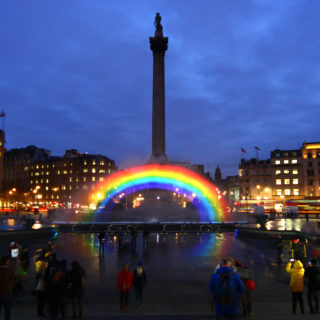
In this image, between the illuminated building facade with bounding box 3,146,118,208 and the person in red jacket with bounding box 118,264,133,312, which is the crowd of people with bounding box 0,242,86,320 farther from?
the illuminated building facade with bounding box 3,146,118,208

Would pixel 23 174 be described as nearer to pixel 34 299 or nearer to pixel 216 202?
pixel 216 202

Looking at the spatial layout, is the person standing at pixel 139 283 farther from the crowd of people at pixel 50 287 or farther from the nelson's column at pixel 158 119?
the nelson's column at pixel 158 119

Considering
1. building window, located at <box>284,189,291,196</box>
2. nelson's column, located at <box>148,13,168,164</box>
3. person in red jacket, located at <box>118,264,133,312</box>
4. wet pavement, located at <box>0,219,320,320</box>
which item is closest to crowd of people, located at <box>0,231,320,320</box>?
person in red jacket, located at <box>118,264,133,312</box>

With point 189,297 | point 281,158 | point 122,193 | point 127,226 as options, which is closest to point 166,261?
point 189,297

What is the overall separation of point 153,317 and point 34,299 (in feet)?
16.2

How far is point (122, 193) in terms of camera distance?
3351 inches

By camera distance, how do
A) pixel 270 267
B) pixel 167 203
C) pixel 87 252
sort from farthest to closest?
pixel 167 203 → pixel 87 252 → pixel 270 267

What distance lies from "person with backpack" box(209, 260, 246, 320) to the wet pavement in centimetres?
257

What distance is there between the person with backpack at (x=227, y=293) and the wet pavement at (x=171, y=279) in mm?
2575

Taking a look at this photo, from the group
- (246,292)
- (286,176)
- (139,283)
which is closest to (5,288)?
(139,283)

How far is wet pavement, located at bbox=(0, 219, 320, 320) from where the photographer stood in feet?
30.5

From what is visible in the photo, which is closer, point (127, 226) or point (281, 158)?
point (127, 226)

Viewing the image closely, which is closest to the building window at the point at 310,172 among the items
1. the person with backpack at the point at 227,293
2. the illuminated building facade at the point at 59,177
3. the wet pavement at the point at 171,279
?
the illuminated building facade at the point at 59,177

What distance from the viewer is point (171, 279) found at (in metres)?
13.4
